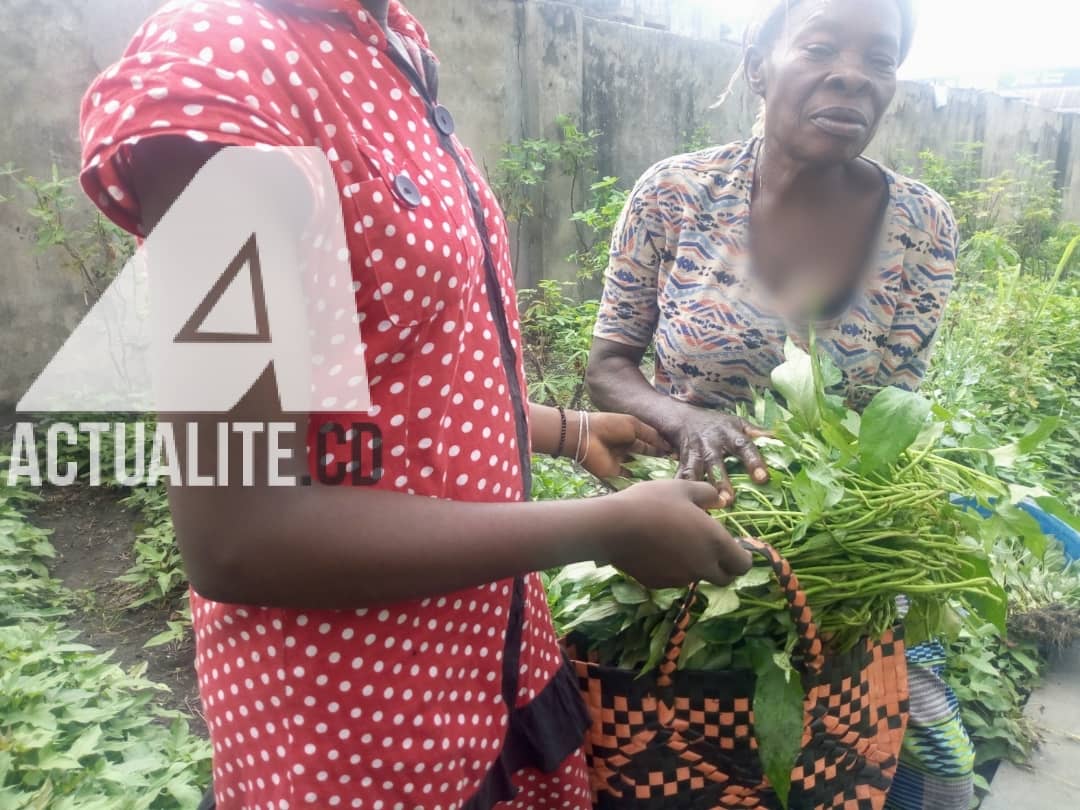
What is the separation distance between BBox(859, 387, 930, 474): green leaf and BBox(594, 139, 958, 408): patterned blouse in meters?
0.54

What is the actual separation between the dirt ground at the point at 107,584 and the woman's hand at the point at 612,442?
1.72 m

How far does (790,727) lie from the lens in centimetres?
104

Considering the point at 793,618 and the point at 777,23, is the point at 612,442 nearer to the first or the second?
the point at 793,618

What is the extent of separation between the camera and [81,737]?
1.82 m

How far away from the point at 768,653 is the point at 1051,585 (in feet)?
6.98

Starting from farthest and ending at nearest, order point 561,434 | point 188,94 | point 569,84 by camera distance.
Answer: point 569,84
point 561,434
point 188,94

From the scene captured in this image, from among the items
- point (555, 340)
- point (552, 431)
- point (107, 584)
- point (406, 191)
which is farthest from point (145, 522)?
point (406, 191)

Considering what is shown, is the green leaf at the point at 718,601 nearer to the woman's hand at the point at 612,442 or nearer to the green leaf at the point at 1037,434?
the woman's hand at the point at 612,442

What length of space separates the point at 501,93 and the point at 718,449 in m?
4.30

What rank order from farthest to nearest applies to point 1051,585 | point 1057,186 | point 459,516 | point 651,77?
point 1057,186, point 651,77, point 1051,585, point 459,516

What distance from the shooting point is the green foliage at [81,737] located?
5.41 feet

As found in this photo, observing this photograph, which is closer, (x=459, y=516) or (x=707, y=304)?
(x=459, y=516)

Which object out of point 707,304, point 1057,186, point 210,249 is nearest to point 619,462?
point 707,304

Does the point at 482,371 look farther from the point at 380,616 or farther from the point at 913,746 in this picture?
the point at 913,746
